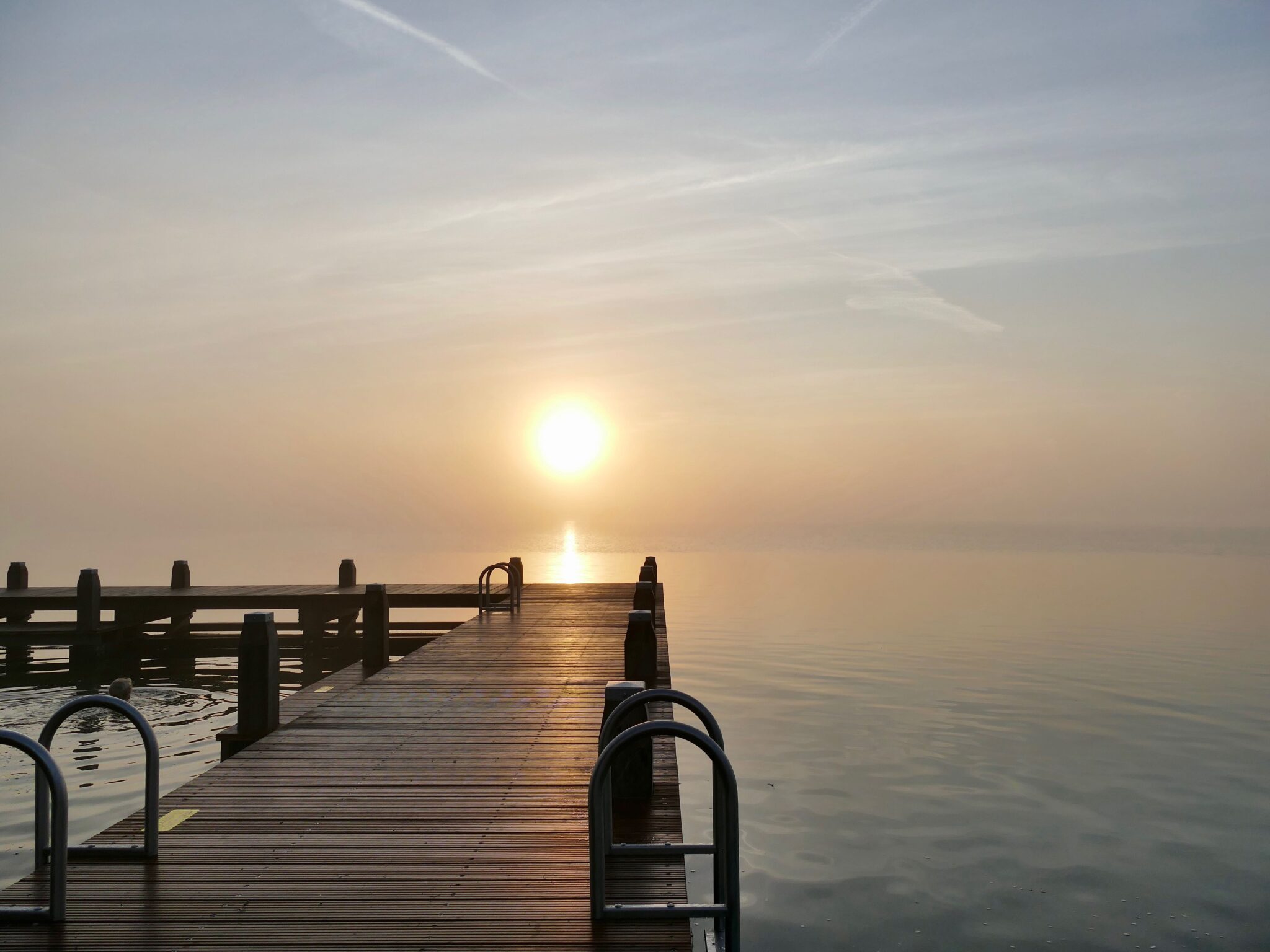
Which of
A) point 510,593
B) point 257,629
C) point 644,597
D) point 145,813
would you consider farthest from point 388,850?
point 510,593

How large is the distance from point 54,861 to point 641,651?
195 inches

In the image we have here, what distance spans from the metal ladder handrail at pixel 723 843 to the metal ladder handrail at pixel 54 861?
2.39 m

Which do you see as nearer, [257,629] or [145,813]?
[145,813]

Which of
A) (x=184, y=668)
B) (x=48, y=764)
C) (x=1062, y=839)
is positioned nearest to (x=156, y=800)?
(x=48, y=764)

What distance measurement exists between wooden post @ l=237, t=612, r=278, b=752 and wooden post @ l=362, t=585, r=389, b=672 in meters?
6.59

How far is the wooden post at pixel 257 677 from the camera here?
27.9 feet

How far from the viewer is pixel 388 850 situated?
5836mm

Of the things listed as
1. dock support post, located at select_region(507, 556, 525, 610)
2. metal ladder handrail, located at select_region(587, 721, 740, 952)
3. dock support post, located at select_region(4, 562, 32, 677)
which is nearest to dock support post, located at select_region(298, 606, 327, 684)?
dock support post, located at select_region(507, 556, 525, 610)

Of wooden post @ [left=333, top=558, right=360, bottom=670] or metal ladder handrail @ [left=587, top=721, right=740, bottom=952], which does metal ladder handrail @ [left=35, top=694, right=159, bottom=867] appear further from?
wooden post @ [left=333, top=558, right=360, bottom=670]

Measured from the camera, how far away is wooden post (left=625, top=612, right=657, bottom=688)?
8797mm

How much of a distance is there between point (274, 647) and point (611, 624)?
10240 millimetres

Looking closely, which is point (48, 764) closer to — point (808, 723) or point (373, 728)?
point (373, 728)

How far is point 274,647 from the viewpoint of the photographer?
8.78 meters

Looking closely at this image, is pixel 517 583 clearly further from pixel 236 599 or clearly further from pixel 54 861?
pixel 54 861
